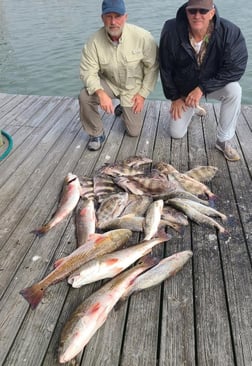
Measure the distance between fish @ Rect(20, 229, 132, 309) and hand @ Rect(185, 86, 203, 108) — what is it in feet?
5.41

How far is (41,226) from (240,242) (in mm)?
1521

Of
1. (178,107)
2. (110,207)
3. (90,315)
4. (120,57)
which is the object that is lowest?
(110,207)

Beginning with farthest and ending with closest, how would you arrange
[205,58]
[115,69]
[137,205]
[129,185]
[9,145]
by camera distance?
[9,145]
[115,69]
[205,58]
[129,185]
[137,205]

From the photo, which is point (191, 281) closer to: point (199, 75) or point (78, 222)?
point (78, 222)

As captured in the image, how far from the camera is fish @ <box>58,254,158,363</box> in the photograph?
183 centimetres

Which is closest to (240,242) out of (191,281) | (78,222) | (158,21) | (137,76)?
(191,281)

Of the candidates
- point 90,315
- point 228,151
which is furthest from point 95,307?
point 228,151

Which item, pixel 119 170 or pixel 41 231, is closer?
pixel 41 231

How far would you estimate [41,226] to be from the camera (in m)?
2.81

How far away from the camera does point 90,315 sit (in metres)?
1.95

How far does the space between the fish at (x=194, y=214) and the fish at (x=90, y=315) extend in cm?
71

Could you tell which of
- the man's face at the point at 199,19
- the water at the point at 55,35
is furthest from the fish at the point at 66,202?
the water at the point at 55,35

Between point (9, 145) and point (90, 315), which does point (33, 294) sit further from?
point (9, 145)

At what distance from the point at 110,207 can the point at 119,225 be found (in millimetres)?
222
